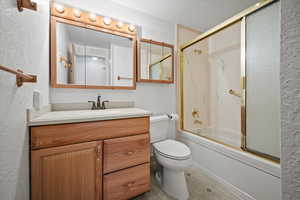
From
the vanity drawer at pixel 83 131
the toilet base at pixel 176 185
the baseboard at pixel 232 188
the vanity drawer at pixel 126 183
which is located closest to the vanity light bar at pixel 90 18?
the vanity drawer at pixel 83 131

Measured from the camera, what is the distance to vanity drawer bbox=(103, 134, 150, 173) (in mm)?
979

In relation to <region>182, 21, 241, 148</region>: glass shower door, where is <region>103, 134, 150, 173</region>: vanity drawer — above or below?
below

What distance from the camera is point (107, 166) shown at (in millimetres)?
974

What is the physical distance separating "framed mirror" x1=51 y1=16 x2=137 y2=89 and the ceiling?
0.45 metres

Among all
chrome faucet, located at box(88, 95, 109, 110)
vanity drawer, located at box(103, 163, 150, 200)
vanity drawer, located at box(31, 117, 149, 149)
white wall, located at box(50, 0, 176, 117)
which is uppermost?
white wall, located at box(50, 0, 176, 117)

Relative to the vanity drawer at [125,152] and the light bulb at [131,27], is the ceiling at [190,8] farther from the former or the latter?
the vanity drawer at [125,152]

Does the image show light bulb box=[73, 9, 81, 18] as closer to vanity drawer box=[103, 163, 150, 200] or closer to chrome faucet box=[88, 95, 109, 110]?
chrome faucet box=[88, 95, 109, 110]

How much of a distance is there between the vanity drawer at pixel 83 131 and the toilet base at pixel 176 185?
0.55 meters

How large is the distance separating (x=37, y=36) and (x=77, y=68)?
46 cm

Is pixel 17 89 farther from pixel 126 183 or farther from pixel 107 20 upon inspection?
pixel 107 20

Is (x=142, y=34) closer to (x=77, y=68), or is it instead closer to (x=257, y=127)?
(x=77, y=68)

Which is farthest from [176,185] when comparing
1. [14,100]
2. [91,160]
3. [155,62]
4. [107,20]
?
[107,20]

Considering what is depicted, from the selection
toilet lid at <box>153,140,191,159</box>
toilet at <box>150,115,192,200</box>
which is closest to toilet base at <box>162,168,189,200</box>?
toilet at <box>150,115,192,200</box>

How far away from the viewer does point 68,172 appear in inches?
33.4
